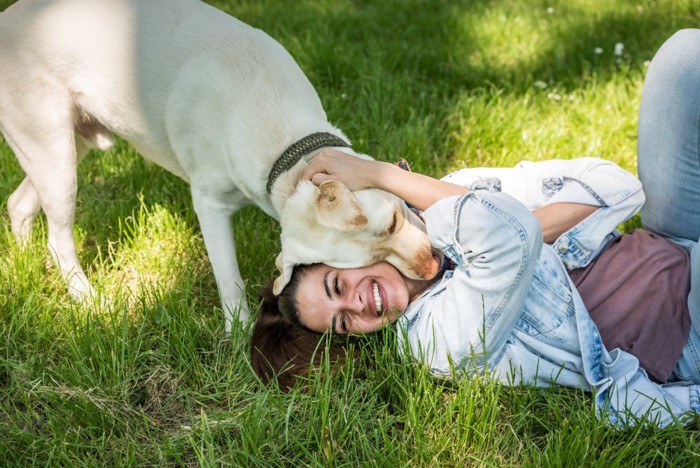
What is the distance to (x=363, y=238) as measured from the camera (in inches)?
95.7

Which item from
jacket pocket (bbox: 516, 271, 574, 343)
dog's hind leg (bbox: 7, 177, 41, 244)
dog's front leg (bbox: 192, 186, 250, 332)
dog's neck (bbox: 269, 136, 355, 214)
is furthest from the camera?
dog's hind leg (bbox: 7, 177, 41, 244)

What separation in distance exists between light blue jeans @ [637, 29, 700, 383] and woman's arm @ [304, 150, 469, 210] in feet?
2.94

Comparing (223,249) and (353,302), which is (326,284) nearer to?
(353,302)

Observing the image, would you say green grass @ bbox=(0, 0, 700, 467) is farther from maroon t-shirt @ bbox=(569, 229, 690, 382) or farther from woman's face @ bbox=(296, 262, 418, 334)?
maroon t-shirt @ bbox=(569, 229, 690, 382)

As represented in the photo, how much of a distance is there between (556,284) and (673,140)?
81 centimetres

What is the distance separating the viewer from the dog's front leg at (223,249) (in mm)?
2918

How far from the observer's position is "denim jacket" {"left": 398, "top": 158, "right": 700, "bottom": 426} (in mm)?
2316

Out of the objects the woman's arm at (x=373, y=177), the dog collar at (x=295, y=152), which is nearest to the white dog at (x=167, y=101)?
the dog collar at (x=295, y=152)

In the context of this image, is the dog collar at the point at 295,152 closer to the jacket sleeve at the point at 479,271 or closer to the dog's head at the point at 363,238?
the dog's head at the point at 363,238

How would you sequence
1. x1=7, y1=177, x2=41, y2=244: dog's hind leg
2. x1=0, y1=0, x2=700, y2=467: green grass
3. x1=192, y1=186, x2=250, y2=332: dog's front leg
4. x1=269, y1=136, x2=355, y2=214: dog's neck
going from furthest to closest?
x1=7, y1=177, x2=41, y2=244: dog's hind leg
x1=192, y1=186, x2=250, y2=332: dog's front leg
x1=269, y1=136, x2=355, y2=214: dog's neck
x1=0, y1=0, x2=700, y2=467: green grass

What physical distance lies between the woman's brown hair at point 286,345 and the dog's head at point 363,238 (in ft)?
0.45

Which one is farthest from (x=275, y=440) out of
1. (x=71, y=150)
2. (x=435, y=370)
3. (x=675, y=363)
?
(x=71, y=150)

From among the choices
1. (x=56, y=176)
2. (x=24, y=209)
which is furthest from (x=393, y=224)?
(x=24, y=209)

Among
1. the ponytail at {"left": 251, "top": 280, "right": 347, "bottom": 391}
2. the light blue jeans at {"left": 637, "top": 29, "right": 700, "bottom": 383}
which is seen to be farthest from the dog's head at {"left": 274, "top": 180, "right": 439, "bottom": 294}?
the light blue jeans at {"left": 637, "top": 29, "right": 700, "bottom": 383}
